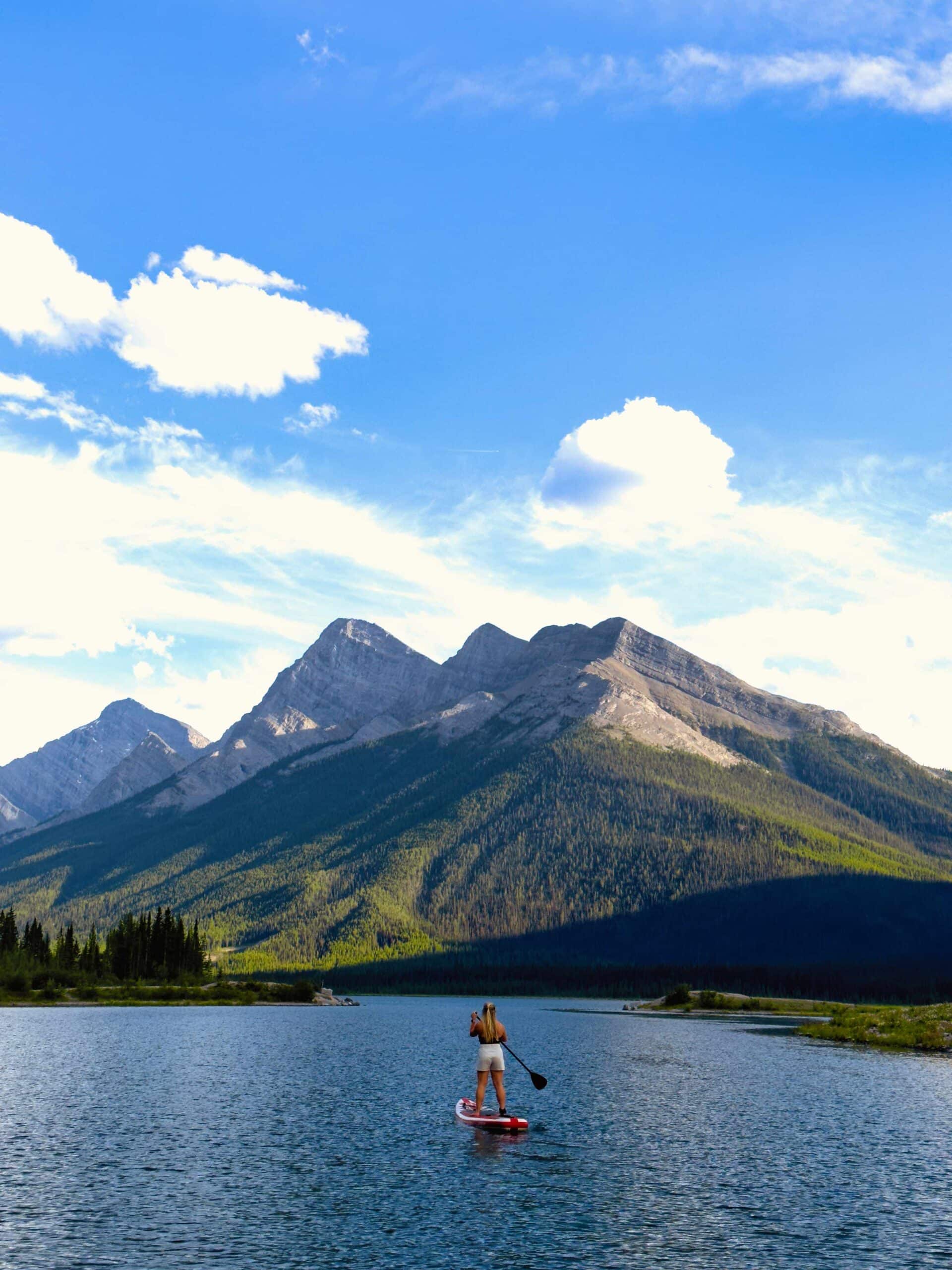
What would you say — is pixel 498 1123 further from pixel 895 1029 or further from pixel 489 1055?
pixel 895 1029

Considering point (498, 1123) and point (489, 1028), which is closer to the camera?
point (498, 1123)

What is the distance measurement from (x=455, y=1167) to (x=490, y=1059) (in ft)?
42.6

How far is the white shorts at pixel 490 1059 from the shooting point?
68.9 metres

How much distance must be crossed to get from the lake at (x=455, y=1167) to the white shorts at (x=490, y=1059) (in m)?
4.08

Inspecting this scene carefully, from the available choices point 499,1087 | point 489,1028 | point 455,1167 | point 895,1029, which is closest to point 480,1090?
point 499,1087

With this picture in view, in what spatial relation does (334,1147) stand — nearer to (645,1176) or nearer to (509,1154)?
(509,1154)

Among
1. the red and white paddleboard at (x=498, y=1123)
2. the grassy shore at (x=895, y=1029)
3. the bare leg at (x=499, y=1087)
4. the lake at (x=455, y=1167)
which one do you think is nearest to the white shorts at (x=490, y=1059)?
the bare leg at (x=499, y=1087)

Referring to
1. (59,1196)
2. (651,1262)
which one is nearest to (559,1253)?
(651,1262)

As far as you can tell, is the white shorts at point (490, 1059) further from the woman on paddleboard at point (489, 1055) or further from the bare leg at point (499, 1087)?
the bare leg at point (499, 1087)

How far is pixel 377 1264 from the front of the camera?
39.1m

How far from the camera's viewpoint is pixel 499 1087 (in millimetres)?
68562

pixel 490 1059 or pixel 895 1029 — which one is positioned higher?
pixel 490 1059

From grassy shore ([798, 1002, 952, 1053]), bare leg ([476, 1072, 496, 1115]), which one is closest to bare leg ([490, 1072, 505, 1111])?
bare leg ([476, 1072, 496, 1115])

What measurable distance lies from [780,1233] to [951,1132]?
34.3 m
